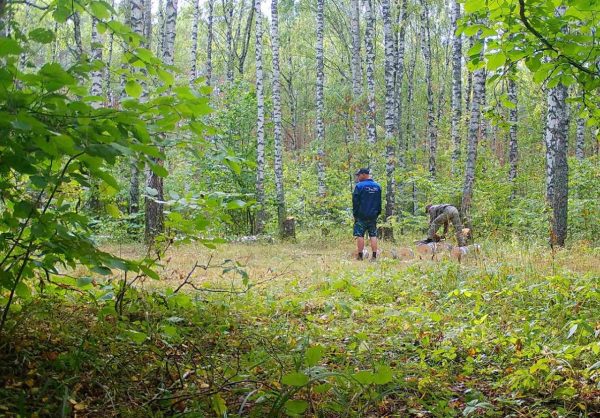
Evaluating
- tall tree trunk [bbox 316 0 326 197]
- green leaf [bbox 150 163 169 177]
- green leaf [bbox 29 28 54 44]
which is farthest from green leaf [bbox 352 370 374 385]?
tall tree trunk [bbox 316 0 326 197]

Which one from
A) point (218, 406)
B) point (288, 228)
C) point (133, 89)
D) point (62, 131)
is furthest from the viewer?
point (288, 228)

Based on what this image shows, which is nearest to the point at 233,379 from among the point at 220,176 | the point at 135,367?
the point at 135,367

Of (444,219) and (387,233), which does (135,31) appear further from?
(387,233)

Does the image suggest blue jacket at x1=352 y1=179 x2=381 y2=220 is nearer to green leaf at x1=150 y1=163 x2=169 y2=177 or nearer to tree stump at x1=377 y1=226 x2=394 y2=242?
tree stump at x1=377 y1=226 x2=394 y2=242

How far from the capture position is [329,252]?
38.3 ft

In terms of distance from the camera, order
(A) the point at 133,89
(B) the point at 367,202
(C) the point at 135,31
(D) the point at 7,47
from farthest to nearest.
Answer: (B) the point at 367,202 < (C) the point at 135,31 < (A) the point at 133,89 < (D) the point at 7,47

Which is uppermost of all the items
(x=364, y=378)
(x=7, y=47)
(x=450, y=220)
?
(x=7, y=47)

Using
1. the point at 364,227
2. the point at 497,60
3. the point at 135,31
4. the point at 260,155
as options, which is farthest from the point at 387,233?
the point at 497,60

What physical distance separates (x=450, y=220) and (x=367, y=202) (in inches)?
77.3

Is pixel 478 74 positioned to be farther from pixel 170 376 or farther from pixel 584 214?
pixel 170 376

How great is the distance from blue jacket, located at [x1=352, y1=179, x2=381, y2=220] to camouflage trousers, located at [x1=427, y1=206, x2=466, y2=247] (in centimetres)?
152

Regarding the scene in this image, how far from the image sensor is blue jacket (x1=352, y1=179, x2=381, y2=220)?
33.3 ft

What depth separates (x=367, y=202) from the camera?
33.3 feet

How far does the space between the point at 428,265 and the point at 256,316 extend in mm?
3897
